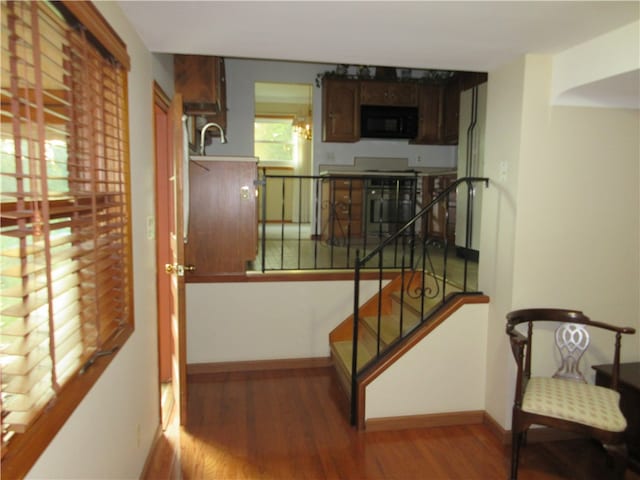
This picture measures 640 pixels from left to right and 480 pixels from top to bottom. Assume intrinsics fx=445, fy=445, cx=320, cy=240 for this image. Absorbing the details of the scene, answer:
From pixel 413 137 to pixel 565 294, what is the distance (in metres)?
3.94

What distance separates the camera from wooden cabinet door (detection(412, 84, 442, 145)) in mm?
6105

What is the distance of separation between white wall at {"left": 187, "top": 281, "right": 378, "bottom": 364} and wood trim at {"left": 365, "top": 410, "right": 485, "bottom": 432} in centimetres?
105

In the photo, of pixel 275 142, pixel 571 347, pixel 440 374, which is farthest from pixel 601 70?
pixel 275 142

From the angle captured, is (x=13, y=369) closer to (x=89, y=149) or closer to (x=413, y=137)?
(x=89, y=149)

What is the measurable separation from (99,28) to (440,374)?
8.44 ft

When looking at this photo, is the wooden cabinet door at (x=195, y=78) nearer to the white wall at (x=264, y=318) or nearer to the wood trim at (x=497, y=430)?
the white wall at (x=264, y=318)

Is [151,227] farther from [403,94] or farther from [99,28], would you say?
[403,94]

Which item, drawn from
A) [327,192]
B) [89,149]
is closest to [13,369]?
[89,149]

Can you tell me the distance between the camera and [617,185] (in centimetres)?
261

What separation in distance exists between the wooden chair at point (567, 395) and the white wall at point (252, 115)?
4242mm

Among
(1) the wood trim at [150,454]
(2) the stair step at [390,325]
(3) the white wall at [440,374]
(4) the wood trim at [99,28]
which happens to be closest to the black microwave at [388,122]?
(2) the stair step at [390,325]

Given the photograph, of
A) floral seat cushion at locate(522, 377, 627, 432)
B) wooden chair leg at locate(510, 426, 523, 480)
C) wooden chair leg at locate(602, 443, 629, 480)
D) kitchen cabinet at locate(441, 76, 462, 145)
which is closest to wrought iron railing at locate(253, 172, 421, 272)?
kitchen cabinet at locate(441, 76, 462, 145)

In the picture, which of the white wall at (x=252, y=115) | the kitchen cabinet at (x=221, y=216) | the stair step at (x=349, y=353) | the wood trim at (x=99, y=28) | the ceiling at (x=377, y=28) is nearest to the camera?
the wood trim at (x=99, y=28)

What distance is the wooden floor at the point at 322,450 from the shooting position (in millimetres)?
2381
